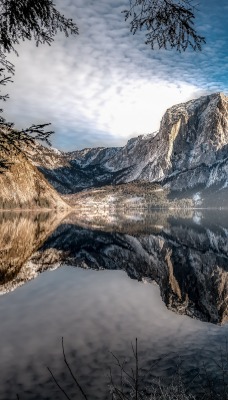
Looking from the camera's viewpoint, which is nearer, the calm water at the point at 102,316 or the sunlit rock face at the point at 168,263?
the calm water at the point at 102,316

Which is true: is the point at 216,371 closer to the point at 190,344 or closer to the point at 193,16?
the point at 190,344

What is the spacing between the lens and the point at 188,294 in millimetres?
22375

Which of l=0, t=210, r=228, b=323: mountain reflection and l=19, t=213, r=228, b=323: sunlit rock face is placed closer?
l=19, t=213, r=228, b=323: sunlit rock face

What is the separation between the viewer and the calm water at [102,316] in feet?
36.9

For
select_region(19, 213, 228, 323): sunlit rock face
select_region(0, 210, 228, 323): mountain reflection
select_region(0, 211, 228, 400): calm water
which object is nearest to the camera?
select_region(0, 211, 228, 400): calm water

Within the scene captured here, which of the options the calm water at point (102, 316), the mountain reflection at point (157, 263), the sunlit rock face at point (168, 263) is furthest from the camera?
the mountain reflection at point (157, 263)

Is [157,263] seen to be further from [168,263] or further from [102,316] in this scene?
[102,316]

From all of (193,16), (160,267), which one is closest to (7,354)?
(193,16)

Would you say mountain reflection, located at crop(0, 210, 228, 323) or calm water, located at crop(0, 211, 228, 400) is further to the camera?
mountain reflection, located at crop(0, 210, 228, 323)

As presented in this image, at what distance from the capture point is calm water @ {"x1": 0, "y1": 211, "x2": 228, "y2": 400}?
1126cm

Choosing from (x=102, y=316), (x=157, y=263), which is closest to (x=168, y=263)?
(x=157, y=263)

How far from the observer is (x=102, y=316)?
17.8 metres

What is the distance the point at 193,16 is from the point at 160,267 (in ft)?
92.4

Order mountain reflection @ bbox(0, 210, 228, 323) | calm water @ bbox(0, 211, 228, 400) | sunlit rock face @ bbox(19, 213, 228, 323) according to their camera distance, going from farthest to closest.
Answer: mountain reflection @ bbox(0, 210, 228, 323) → sunlit rock face @ bbox(19, 213, 228, 323) → calm water @ bbox(0, 211, 228, 400)
